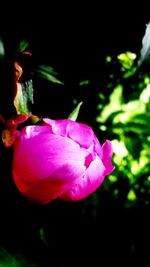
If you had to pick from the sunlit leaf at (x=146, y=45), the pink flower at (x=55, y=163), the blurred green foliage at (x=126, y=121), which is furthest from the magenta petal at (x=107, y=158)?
the blurred green foliage at (x=126, y=121)

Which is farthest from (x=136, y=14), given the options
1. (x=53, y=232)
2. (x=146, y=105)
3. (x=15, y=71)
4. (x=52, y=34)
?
(x=146, y=105)

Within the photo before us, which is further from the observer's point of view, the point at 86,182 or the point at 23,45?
the point at 23,45

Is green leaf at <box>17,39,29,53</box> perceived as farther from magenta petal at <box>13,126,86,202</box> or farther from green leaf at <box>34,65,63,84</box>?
magenta petal at <box>13,126,86,202</box>

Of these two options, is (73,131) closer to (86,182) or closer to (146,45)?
(86,182)

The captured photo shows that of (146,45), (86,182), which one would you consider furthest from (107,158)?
(146,45)

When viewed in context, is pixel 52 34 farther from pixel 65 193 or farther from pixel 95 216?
pixel 95 216

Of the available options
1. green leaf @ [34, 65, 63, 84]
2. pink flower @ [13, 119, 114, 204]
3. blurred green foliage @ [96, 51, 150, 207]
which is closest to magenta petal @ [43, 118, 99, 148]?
pink flower @ [13, 119, 114, 204]
